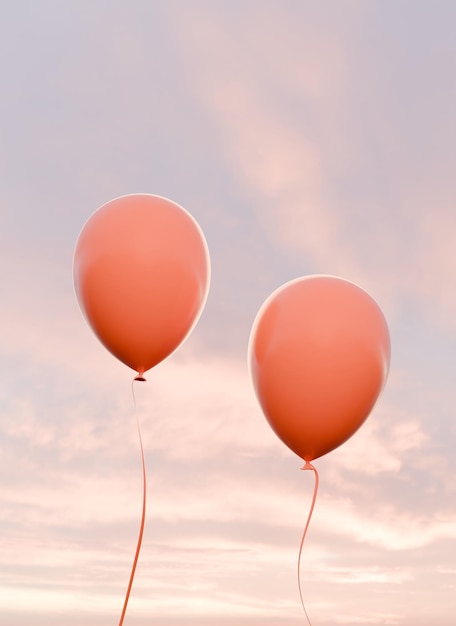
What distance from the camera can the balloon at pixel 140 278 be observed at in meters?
5.65

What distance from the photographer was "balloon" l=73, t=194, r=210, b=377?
5.65 m

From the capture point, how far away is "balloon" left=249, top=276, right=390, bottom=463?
552 centimetres

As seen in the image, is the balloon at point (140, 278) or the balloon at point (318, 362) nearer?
the balloon at point (318, 362)

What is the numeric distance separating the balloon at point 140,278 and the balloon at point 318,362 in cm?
65

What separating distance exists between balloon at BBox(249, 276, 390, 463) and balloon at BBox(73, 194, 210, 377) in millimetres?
645

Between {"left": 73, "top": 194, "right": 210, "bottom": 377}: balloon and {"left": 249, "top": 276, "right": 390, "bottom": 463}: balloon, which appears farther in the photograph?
{"left": 73, "top": 194, "right": 210, "bottom": 377}: balloon

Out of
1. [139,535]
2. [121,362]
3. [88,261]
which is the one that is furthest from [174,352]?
[139,535]

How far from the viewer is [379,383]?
577 cm

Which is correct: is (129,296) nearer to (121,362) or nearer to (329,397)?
(121,362)

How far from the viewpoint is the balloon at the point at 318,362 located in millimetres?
5520

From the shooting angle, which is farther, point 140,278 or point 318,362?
point 140,278

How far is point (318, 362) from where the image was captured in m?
5.49

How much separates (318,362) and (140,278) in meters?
1.41

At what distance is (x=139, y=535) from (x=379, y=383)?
6.84 feet
